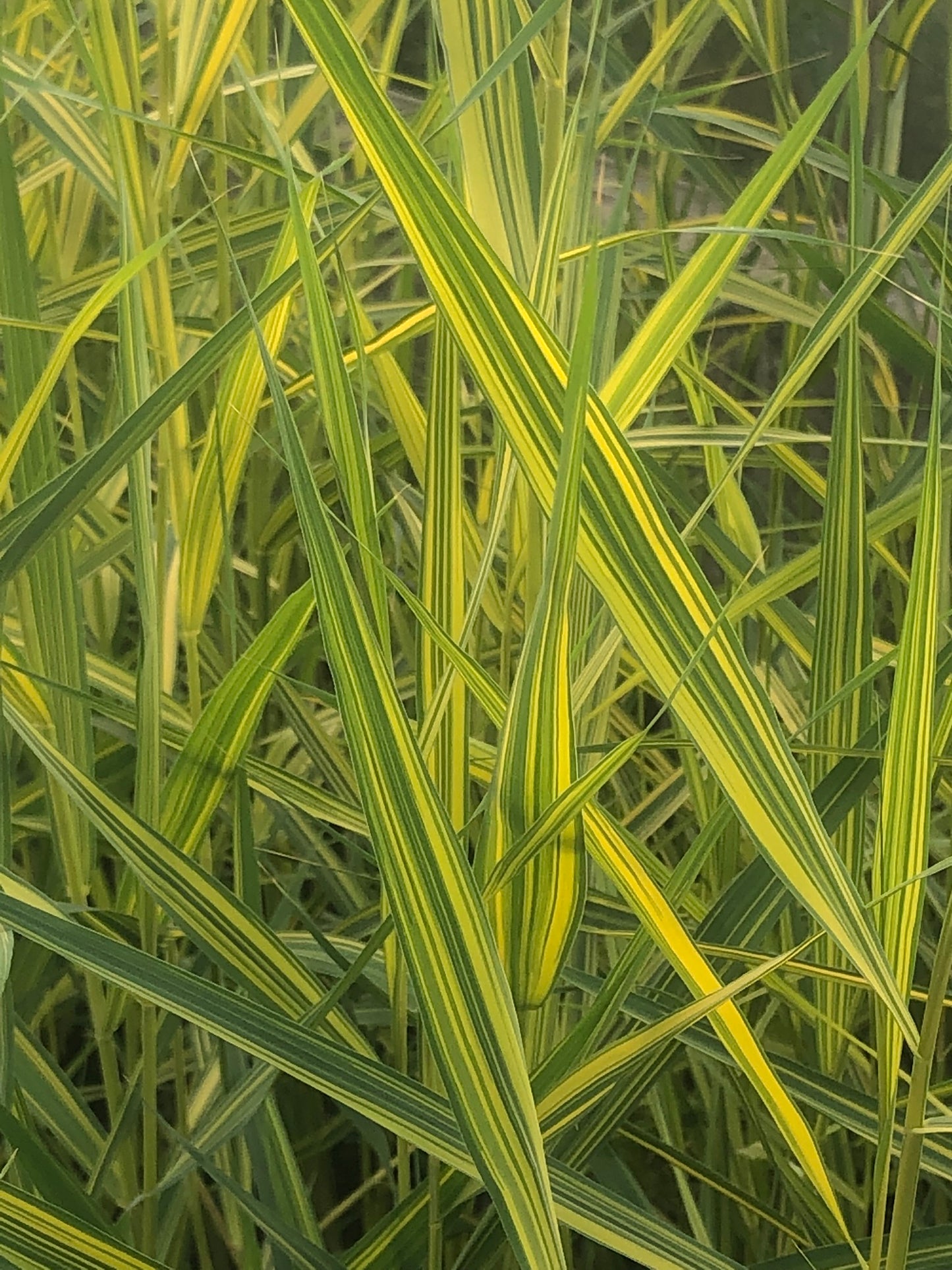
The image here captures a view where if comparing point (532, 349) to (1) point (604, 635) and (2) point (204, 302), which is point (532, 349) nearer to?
(1) point (604, 635)

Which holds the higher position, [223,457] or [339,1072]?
[223,457]

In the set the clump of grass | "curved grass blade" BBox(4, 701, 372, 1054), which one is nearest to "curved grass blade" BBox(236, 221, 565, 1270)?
the clump of grass

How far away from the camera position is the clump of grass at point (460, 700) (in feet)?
0.82

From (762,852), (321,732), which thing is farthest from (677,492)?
(762,852)

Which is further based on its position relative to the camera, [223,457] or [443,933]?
[223,457]

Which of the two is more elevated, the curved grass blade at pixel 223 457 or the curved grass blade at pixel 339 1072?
the curved grass blade at pixel 223 457

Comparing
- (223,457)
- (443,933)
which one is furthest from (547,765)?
(223,457)

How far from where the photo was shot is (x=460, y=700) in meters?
0.34

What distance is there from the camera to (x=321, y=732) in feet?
1.68

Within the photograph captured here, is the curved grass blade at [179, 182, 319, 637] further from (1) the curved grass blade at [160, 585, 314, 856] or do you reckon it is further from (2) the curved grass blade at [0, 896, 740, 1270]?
(2) the curved grass blade at [0, 896, 740, 1270]

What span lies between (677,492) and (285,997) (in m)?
0.30

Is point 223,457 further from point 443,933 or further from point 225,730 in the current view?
point 443,933

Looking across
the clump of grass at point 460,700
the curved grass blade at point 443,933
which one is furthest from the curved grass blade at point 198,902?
the curved grass blade at point 443,933

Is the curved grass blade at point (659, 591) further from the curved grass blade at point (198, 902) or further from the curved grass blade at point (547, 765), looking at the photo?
the curved grass blade at point (198, 902)
